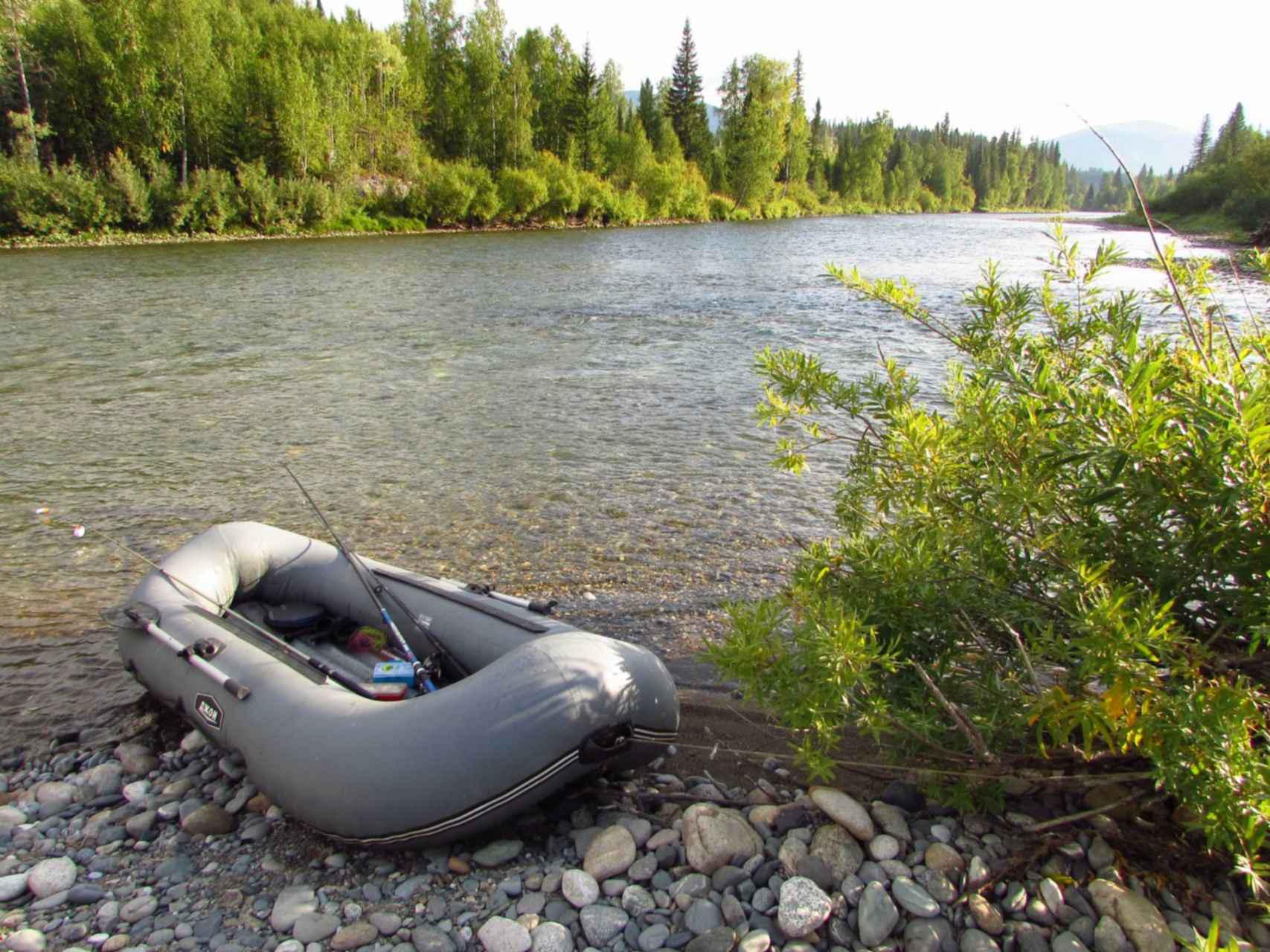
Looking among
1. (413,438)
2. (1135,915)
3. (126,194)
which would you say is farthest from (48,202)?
(1135,915)

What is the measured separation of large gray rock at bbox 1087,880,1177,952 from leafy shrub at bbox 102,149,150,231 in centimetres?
3700

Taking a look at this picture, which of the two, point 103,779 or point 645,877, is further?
point 103,779

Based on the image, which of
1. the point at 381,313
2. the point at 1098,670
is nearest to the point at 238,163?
the point at 381,313

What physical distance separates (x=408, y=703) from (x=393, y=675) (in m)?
0.84

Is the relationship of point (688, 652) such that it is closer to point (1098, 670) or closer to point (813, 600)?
point (813, 600)

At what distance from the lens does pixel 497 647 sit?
3973 mm

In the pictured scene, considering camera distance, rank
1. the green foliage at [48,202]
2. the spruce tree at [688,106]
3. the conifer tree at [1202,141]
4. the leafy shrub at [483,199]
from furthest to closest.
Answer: the conifer tree at [1202,141] → the spruce tree at [688,106] → the leafy shrub at [483,199] → the green foliage at [48,202]

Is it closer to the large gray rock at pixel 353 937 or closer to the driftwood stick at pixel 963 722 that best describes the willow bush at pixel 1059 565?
the driftwood stick at pixel 963 722

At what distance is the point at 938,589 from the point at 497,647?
2.02m

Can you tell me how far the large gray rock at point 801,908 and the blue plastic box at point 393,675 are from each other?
2087 millimetres

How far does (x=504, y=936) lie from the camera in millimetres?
2740

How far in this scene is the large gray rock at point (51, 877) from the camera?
307 centimetres

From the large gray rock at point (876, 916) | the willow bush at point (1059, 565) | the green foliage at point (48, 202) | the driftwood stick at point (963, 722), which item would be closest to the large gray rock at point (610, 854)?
the willow bush at point (1059, 565)

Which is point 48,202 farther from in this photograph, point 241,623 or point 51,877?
point 51,877
